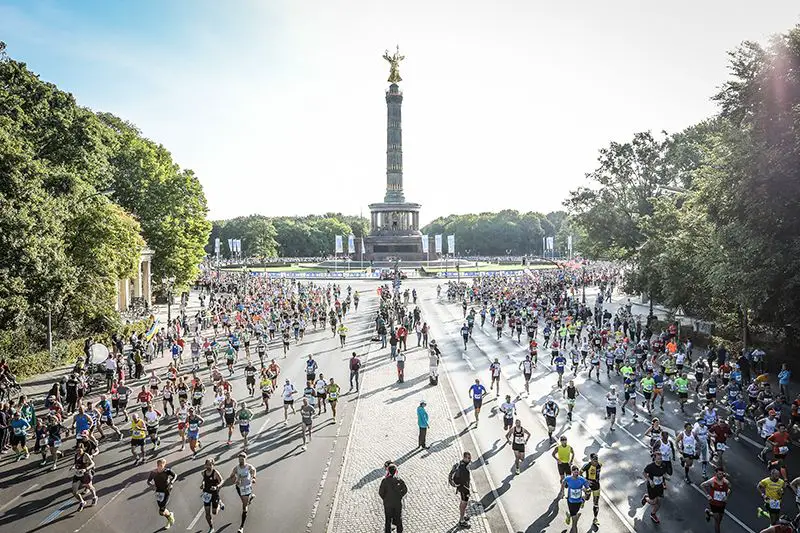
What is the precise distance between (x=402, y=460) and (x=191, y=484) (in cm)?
489

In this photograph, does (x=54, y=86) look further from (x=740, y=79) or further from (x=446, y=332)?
(x=740, y=79)

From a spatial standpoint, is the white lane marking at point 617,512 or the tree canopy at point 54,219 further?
the tree canopy at point 54,219

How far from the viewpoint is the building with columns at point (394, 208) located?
95375 mm

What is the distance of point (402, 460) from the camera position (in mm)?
13773

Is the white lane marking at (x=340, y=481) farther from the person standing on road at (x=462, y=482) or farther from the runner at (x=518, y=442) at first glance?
the runner at (x=518, y=442)

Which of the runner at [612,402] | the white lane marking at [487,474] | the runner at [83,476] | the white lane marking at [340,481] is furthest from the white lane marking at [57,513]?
the runner at [612,402]

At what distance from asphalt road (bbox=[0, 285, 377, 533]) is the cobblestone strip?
0.43 metres

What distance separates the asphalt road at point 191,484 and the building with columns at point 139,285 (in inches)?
1012

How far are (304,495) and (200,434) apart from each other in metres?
5.36

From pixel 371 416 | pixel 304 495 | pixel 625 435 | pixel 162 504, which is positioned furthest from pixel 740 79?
pixel 162 504

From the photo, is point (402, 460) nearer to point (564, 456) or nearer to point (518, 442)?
point (518, 442)

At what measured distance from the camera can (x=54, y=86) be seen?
26.4m

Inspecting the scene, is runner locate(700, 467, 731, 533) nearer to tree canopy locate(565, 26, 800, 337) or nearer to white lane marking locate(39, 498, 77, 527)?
tree canopy locate(565, 26, 800, 337)

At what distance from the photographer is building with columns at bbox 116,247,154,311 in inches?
1574
